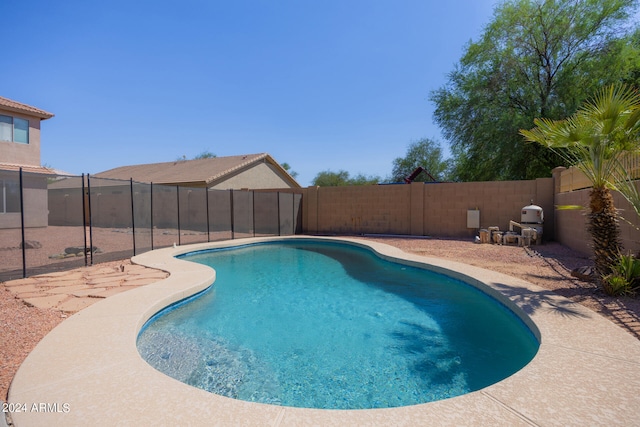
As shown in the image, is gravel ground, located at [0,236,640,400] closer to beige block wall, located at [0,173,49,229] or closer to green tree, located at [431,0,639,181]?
beige block wall, located at [0,173,49,229]

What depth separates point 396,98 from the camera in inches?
765

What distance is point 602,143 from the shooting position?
476 centimetres

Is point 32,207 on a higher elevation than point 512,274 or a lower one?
higher

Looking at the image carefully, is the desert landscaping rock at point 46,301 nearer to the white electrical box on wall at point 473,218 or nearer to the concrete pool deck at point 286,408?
the concrete pool deck at point 286,408

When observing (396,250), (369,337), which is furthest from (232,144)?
(369,337)

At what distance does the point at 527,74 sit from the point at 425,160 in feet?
62.4

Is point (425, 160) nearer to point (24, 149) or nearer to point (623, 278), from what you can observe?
point (24, 149)

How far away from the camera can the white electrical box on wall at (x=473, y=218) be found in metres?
12.2

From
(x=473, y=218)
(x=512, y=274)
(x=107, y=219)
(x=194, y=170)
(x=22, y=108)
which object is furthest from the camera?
(x=194, y=170)

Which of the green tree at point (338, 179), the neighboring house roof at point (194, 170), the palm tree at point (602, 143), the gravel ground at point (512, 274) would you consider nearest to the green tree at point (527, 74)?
the gravel ground at point (512, 274)

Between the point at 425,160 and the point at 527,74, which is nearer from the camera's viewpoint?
the point at 527,74

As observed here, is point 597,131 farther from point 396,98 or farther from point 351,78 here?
point 396,98

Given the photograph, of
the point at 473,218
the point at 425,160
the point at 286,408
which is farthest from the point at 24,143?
the point at 425,160

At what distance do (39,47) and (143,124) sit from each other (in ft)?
54.5
